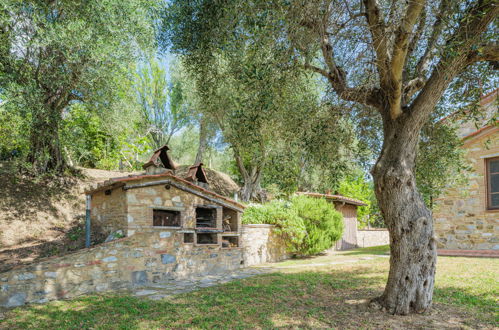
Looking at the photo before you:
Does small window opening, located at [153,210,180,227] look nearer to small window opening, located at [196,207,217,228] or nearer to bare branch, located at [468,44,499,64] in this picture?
small window opening, located at [196,207,217,228]

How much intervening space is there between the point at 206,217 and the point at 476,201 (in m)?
9.11

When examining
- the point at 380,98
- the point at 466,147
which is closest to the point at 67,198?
the point at 380,98

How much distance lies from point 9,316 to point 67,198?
8.08 m

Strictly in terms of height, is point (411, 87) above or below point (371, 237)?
above

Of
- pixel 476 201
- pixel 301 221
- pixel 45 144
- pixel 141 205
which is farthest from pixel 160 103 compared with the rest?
pixel 476 201

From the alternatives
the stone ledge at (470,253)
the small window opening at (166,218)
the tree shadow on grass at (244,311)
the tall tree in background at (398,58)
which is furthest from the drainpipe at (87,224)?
the stone ledge at (470,253)

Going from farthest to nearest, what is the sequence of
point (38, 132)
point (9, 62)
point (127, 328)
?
point (38, 132)
point (9, 62)
point (127, 328)

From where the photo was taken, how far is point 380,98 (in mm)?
5250

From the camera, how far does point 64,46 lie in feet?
27.5

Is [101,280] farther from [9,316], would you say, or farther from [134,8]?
[134,8]

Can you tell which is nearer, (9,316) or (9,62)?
(9,316)

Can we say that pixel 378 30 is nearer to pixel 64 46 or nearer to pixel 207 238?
pixel 207 238

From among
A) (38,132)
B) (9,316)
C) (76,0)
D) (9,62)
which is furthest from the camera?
(38,132)

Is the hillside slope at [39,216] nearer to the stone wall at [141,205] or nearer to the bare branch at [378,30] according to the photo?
the stone wall at [141,205]
